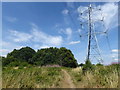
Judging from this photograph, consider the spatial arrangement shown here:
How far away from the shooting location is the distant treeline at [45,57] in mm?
31450

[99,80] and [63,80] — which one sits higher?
[99,80]

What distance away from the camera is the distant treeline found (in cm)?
3145

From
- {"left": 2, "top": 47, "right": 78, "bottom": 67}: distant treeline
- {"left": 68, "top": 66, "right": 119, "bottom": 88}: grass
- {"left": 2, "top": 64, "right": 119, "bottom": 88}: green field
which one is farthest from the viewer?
{"left": 2, "top": 47, "right": 78, "bottom": 67}: distant treeline

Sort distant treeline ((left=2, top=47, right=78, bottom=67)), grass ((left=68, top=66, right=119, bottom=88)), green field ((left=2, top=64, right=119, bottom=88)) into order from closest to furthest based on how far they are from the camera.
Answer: grass ((left=68, top=66, right=119, bottom=88)), green field ((left=2, top=64, right=119, bottom=88)), distant treeline ((left=2, top=47, right=78, bottom=67))

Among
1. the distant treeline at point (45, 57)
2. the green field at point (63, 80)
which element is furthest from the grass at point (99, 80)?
the distant treeline at point (45, 57)

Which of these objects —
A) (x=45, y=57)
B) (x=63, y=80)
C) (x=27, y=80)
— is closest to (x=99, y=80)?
(x=63, y=80)

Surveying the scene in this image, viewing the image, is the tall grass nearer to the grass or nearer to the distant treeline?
the grass

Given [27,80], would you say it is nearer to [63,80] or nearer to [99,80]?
[63,80]

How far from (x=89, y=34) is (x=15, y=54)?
110 ft

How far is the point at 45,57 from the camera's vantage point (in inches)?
1325

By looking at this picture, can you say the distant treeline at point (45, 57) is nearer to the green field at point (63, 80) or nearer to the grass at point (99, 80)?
the green field at point (63, 80)

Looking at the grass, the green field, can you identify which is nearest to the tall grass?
the green field

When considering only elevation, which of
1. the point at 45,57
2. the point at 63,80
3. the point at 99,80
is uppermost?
the point at 45,57

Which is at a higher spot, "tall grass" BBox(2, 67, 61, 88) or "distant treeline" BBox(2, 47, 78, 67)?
"distant treeline" BBox(2, 47, 78, 67)
